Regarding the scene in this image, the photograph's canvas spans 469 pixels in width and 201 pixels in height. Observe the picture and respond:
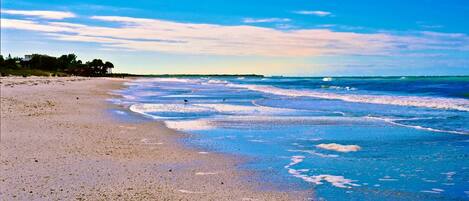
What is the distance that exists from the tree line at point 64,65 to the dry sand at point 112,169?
10225cm

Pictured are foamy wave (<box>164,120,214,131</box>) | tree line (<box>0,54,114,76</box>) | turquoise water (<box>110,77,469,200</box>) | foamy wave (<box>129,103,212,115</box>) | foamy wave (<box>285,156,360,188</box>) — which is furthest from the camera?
tree line (<box>0,54,114,76</box>)

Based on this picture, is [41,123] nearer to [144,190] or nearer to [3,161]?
[3,161]

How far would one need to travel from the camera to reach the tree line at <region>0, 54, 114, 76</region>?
138875 millimetres

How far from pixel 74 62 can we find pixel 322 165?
170 meters

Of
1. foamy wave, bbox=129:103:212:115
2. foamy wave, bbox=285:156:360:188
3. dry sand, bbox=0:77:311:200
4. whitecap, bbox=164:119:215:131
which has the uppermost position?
foamy wave, bbox=285:156:360:188

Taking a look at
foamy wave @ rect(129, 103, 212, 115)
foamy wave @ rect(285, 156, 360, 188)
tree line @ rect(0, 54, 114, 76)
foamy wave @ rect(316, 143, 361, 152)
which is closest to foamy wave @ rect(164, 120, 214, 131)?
foamy wave @ rect(129, 103, 212, 115)

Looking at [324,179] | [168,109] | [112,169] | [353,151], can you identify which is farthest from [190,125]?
[324,179]

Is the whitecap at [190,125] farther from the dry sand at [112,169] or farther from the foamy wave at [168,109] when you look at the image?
the foamy wave at [168,109]

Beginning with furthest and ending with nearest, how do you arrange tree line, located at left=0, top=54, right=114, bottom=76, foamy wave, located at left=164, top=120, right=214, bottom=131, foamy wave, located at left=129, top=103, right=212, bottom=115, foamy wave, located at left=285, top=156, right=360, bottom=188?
1. tree line, located at left=0, top=54, right=114, bottom=76
2. foamy wave, located at left=129, top=103, right=212, bottom=115
3. foamy wave, located at left=164, top=120, right=214, bottom=131
4. foamy wave, located at left=285, top=156, right=360, bottom=188

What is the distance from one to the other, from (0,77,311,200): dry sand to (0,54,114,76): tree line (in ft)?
335

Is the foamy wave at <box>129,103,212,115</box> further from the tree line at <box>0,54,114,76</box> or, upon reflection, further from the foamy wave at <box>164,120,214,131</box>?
the tree line at <box>0,54,114,76</box>

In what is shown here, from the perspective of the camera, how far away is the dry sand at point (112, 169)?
812 centimetres

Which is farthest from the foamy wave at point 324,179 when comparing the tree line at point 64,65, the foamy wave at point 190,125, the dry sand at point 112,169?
the tree line at point 64,65

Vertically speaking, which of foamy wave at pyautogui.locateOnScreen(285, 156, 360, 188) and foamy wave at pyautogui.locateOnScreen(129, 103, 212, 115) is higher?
foamy wave at pyautogui.locateOnScreen(285, 156, 360, 188)
